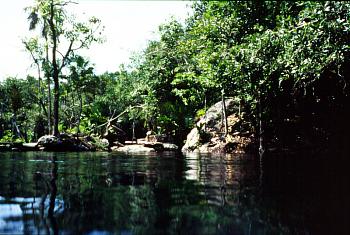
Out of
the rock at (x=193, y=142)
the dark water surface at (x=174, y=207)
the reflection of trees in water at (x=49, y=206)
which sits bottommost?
the dark water surface at (x=174, y=207)

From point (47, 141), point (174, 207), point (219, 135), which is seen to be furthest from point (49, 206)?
point (219, 135)

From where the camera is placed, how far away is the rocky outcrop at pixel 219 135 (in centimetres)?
2208

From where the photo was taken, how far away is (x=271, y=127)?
887 inches

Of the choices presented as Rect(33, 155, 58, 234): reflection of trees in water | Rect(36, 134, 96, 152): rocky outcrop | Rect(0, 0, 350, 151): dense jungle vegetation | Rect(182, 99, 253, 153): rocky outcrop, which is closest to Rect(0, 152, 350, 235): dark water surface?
Rect(33, 155, 58, 234): reflection of trees in water

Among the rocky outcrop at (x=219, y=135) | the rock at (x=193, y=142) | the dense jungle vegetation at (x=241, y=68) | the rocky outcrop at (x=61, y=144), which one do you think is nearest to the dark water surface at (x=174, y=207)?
the dense jungle vegetation at (x=241, y=68)

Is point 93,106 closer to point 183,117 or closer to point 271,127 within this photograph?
point 183,117

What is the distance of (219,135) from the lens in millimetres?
24938

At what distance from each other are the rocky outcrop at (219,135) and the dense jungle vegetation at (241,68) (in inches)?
41.7

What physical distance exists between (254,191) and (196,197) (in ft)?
4.01

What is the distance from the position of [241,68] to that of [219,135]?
11.2m

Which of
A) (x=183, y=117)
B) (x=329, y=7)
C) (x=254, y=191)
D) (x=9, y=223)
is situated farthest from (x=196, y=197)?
(x=183, y=117)

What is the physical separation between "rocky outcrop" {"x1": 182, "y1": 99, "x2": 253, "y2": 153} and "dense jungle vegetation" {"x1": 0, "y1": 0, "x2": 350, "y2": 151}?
1.06 meters

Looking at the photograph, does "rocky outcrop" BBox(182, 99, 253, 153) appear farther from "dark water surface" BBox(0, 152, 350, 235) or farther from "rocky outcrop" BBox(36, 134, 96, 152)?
"dark water surface" BBox(0, 152, 350, 235)

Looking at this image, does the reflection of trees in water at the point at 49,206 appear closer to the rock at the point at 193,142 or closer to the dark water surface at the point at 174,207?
the dark water surface at the point at 174,207
